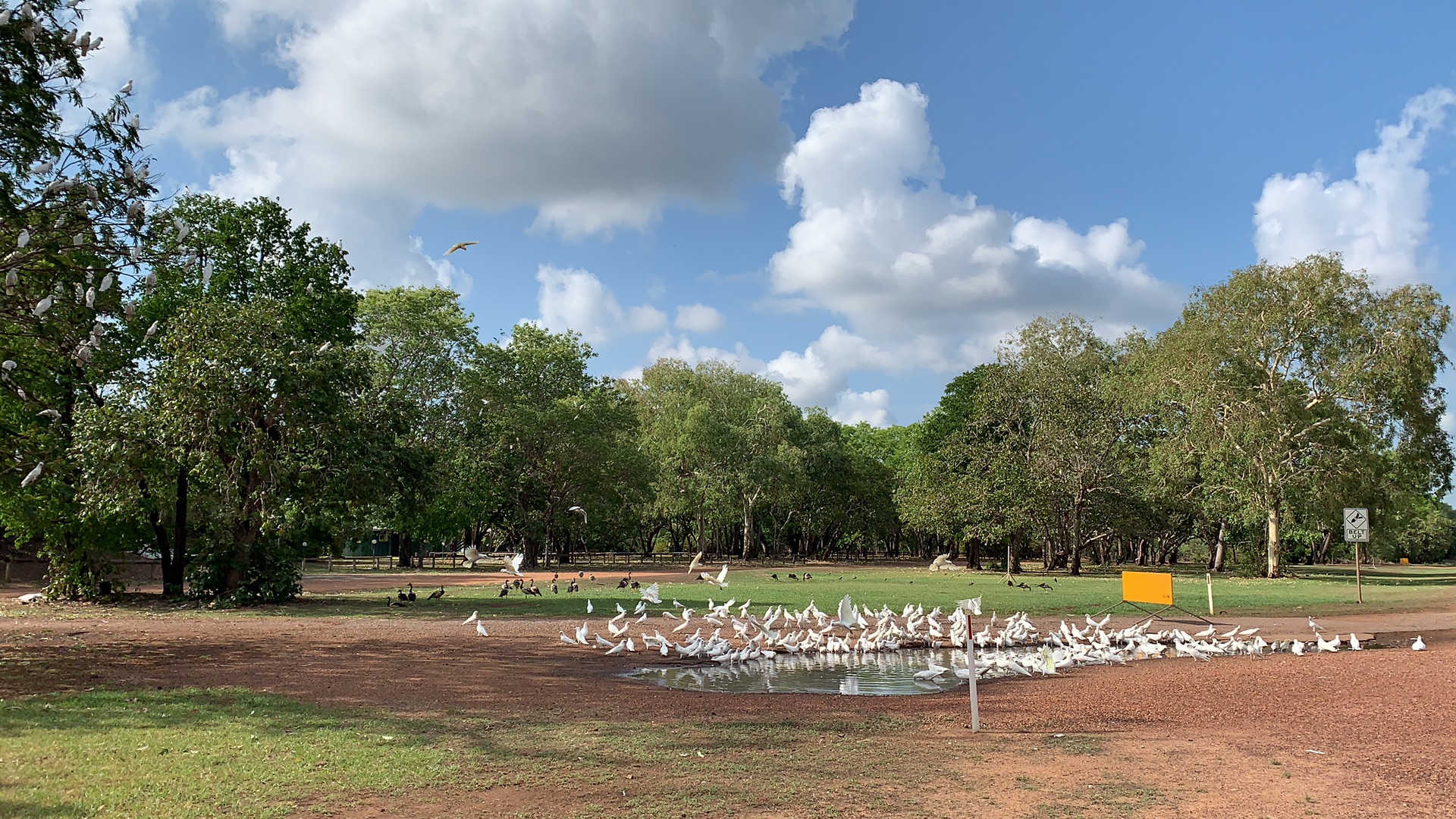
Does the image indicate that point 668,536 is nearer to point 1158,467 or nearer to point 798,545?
point 798,545

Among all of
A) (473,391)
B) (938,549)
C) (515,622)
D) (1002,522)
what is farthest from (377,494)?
(938,549)

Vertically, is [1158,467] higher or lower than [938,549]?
higher

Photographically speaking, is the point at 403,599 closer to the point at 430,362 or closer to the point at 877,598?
the point at 877,598

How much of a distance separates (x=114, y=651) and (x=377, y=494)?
8895 millimetres

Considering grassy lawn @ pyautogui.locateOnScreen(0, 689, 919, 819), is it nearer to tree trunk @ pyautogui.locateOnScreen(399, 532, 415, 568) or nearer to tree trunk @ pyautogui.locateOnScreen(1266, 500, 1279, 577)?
tree trunk @ pyautogui.locateOnScreen(1266, 500, 1279, 577)

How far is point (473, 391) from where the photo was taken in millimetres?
47312

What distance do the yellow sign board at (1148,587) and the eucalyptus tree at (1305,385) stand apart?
2672cm

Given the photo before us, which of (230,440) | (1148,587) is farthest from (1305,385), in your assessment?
(230,440)

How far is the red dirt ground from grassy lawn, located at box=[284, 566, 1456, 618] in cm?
558

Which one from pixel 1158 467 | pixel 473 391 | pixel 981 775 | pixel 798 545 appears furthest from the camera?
pixel 798 545

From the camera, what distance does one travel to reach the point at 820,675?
1317 cm

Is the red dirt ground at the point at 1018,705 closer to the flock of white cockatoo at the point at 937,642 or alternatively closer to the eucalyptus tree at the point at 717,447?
the flock of white cockatoo at the point at 937,642

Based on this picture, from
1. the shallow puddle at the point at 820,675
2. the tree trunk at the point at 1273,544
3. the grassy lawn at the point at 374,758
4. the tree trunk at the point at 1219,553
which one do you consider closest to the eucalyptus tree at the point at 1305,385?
the tree trunk at the point at 1273,544

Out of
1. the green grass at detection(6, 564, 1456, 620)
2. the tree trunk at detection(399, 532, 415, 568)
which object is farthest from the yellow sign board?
the tree trunk at detection(399, 532, 415, 568)
